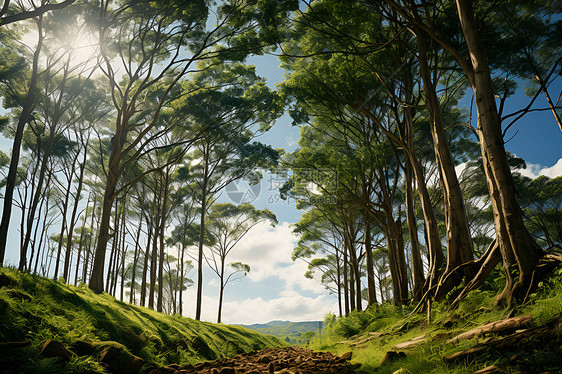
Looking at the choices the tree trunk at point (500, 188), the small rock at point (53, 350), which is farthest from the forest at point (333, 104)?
the small rock at point (53, 350)

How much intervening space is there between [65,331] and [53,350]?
92 centimetres

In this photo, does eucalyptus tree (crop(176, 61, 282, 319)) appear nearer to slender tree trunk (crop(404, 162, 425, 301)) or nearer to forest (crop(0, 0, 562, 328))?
forest (crop(0, 0, 562, 328))

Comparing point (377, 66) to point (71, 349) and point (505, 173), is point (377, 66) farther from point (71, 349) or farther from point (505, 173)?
point (71, 349)

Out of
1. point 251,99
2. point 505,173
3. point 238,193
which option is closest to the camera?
point 505,173

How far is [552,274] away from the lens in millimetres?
3020

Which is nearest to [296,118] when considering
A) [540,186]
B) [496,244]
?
[496,244]

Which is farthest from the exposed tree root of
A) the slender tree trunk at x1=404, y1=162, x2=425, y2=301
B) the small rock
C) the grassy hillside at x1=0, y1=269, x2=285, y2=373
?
the slender tree trunk at x1=404, y1=162, x2=425, y2=301

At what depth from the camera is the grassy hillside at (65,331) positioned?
8.39 feet

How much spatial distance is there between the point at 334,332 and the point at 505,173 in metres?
6.74

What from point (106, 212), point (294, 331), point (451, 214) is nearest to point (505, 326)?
point (451, 214)

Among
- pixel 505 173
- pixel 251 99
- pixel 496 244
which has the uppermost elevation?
pixel 251 99

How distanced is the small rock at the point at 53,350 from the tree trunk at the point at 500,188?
454 cm

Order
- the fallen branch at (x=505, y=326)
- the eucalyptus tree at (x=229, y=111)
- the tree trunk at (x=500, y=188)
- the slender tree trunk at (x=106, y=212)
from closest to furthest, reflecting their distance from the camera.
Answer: the fallen branch at (x=505, y=326) → the tree trunk at (x=500, y=188) → the slender tree trunk at (x=106, y=212) → the eucalyptus tree at (x=229, y=111)

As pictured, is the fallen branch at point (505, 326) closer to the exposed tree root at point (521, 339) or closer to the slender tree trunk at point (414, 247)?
the exposed tree root at point (521, 339)
